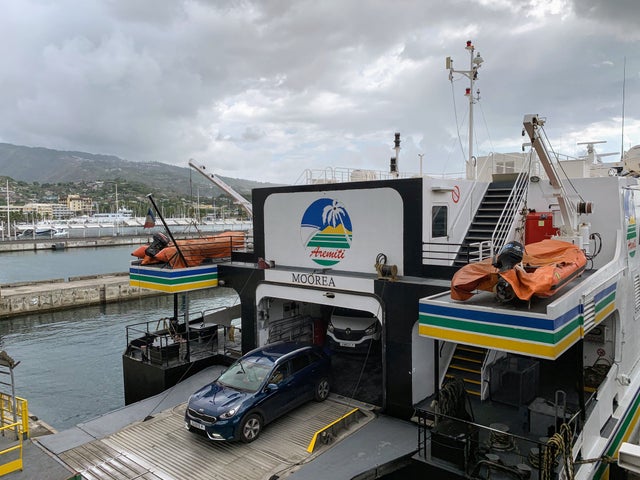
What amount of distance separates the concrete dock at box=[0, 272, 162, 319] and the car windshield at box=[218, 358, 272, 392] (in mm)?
25781

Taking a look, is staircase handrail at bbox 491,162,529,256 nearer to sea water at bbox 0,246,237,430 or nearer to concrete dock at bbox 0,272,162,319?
sea water at bbox 0,246,237,430

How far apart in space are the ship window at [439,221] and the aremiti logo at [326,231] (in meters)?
2.20

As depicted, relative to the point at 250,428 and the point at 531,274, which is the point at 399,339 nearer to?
the point at 250,428

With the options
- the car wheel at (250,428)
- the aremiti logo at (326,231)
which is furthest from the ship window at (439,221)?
the car wheel at (250,428)

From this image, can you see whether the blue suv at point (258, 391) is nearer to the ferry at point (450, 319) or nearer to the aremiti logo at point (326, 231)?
the ferry at point (450, 319)

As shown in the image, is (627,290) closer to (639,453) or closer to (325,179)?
(639,453)

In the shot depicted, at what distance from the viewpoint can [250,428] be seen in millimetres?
9438

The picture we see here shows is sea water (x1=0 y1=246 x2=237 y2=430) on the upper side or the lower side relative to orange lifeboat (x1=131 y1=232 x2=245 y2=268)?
lower

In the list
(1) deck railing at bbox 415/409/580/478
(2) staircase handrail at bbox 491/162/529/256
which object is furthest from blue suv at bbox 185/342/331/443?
(2) staircase handrail at bbox 491/162/529/256

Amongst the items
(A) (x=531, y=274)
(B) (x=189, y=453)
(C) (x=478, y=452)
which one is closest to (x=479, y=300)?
(A) (x=531, y=274)

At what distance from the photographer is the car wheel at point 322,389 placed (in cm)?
1130

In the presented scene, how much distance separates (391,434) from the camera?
9.80 metres

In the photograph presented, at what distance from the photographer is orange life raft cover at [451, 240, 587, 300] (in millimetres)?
6777

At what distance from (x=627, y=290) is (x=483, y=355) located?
360 cm
